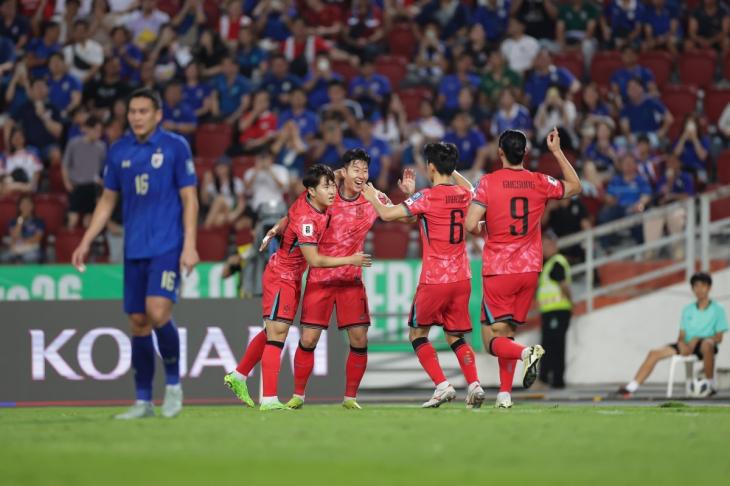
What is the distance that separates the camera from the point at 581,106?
23.1 m

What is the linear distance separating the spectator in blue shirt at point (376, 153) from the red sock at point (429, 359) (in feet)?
28.9

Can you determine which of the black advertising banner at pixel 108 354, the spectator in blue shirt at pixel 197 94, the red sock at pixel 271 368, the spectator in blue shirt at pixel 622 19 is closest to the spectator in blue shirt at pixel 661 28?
the spectator in blue shirt at pixel 622 19

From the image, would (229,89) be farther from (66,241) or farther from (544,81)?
(544,81)

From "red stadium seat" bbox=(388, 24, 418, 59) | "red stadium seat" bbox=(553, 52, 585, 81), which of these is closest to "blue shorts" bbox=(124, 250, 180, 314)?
"red stadium seat" bbox=(553, 52, 585, 81)

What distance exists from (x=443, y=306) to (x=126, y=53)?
43.8ft

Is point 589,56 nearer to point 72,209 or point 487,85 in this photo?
point 487,85

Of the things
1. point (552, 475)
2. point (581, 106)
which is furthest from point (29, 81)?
point (552, 475)

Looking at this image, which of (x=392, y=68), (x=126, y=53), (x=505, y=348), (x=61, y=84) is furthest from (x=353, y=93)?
(x=505, y=348)

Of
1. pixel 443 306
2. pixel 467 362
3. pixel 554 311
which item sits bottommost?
pixel 467 362

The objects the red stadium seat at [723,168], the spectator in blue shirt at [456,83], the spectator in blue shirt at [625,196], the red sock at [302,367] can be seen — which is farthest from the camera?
the spectator in blue shirt at [456,83]

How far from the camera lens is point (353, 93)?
23.1 metres

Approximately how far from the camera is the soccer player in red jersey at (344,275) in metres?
12.2

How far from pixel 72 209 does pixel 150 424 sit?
11.8 m

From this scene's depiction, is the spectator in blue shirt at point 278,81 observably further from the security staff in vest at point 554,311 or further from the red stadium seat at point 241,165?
the security staff in vest at point 554,311
